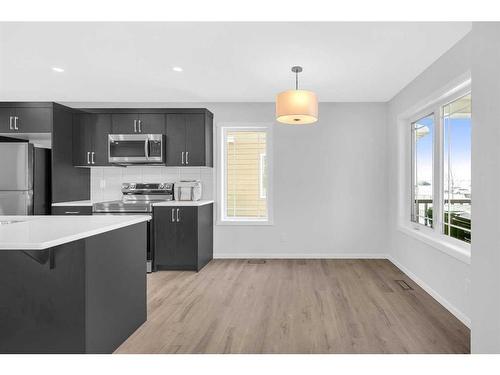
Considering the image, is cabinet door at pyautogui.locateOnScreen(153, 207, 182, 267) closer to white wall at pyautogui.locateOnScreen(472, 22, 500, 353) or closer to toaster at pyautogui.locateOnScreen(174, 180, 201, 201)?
toaster at pyautogui.locateOnScreen(174, 180, 201, 201)

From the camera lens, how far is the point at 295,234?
16.1ft

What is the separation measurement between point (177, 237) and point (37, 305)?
7.93 ft

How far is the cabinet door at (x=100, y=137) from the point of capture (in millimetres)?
4539

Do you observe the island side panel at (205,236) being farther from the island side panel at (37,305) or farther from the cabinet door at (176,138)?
the island side panel at (37,305)

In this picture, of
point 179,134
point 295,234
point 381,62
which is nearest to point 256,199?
point 295,234

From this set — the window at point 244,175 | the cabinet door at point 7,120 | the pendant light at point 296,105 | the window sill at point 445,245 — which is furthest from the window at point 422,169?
the cabinet door at point 7,120

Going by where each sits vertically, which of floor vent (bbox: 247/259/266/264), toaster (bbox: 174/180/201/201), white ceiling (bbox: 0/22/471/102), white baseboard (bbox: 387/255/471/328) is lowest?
floor vent (bbox: 247/259/266/264)

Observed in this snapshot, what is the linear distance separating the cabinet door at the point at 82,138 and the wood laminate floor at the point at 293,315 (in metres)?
2.08

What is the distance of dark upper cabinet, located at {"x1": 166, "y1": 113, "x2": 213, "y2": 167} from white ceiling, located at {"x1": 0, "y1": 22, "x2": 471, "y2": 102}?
14.2 inches

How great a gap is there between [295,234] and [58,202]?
3.47m

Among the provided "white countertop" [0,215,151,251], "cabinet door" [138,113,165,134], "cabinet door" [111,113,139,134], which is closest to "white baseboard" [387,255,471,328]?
"white countertop" [0,215,151,251]

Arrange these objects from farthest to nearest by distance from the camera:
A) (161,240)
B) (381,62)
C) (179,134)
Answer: (179,134) < (161,240) < (381,62)

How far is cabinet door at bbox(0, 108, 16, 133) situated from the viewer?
4199 mm
